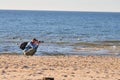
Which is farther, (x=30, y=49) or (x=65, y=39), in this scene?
(x=65, y=39)

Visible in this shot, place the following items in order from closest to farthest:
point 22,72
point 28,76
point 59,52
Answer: point 28,76 < point 22,72 < point 59,52

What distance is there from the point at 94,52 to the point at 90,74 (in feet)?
46.1

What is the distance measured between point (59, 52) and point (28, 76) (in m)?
14.5

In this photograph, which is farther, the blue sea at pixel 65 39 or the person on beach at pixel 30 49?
the blue sea at pixel 65 39

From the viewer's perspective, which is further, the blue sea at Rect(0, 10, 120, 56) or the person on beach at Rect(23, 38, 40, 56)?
the blue sea at Rect(0, 10, 120, 56)

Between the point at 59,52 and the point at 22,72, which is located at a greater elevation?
the point at 22,72

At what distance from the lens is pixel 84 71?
16.2 metres

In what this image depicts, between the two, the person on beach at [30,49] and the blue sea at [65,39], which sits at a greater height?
the person on beach at [30,49]

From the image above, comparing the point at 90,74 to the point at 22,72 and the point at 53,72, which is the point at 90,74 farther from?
the point at 22,72

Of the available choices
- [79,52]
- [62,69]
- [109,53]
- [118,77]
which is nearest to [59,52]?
[79,52]

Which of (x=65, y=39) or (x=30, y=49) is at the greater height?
(x=30, y=49)

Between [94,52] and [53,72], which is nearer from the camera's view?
[53,72]

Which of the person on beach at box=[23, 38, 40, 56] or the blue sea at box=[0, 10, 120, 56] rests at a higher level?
the person on beach at box=[23, 38, 40, 56]

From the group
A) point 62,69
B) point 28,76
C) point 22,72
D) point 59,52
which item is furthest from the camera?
point 59,52
